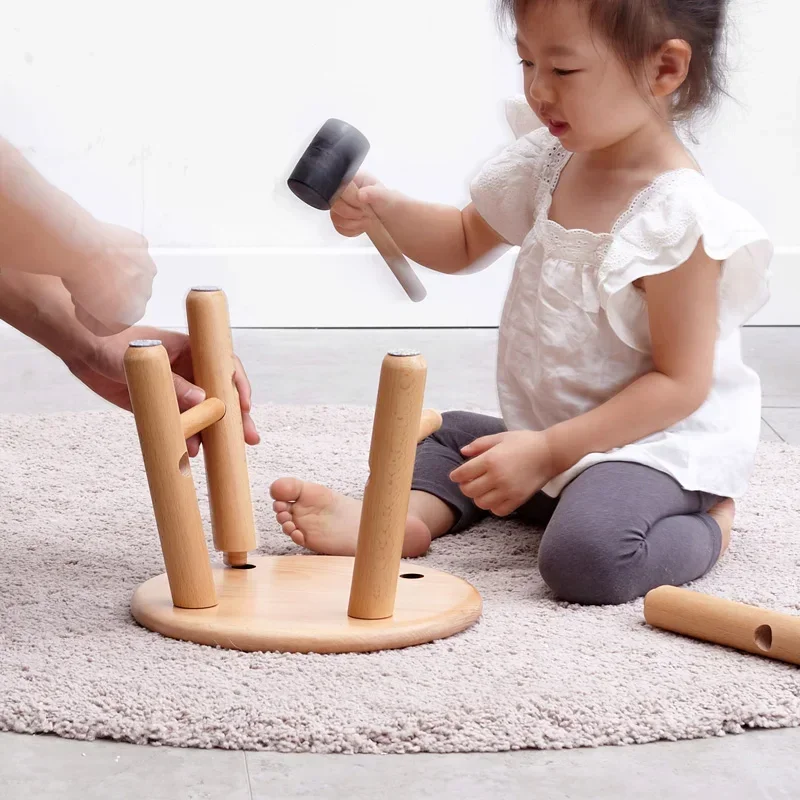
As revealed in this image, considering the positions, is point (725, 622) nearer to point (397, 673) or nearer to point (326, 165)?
point (397, 673)

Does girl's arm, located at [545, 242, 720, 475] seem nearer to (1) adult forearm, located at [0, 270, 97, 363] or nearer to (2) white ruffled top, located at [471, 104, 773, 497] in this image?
(2) white ruffled top, located at [471, 104, 773, 497]

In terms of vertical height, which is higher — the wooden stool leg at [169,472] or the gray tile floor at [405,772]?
the wooden stool leg at [169,472]

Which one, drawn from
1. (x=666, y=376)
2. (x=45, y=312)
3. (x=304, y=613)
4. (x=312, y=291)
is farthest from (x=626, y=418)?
(x=312, y=291)

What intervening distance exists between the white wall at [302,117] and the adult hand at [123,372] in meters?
1.04

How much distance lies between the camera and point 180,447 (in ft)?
2.51

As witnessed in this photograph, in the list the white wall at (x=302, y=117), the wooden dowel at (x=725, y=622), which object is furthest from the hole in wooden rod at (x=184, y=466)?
the white wall at (x=302, y=117)

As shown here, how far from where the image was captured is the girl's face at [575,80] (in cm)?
91

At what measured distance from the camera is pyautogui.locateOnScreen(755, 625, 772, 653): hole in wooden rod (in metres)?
0.76

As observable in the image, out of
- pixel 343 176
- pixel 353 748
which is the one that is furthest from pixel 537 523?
pixel 353 748

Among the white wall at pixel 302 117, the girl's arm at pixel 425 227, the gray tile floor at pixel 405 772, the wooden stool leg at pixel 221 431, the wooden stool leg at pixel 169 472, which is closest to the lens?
the gray tile floor at pixel 405 772

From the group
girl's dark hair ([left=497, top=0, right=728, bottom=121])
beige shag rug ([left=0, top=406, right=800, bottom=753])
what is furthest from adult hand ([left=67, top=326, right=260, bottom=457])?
girl's dark hair ([left=497, top=0, right=728, bottom=121])

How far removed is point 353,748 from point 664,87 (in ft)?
1.89

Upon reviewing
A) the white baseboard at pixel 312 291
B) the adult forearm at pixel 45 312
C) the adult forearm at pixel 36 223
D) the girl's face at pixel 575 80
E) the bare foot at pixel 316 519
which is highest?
the girl's face at pixel 575 80

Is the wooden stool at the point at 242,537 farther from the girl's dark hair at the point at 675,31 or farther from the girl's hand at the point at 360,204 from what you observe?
the girl's dark hair at the point at 675,31
